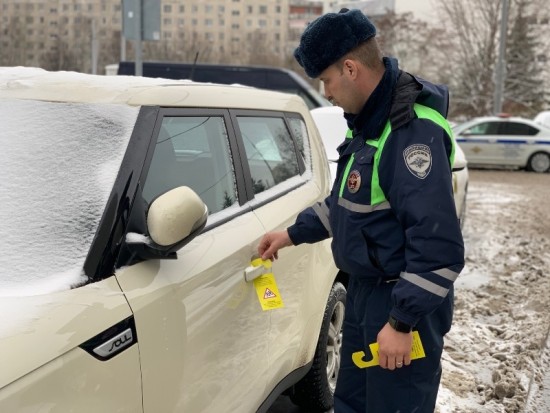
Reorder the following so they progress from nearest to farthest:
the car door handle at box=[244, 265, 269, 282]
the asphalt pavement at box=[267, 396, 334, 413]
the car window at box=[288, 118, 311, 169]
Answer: the car door handle at box=[244, 265, 269, 282], the car window at box=[288, 118, 311, 169], the asphalt pavement at box=[267, 396, 334, 413]

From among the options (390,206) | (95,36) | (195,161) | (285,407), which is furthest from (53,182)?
(95,36)

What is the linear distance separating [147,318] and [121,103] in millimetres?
734

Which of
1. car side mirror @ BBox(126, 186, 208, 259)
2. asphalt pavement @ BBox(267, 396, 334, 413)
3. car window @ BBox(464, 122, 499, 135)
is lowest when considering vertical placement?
asphalt pavement @ BBox(267, 396, 334, 413)

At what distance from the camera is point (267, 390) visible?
8.63 feet

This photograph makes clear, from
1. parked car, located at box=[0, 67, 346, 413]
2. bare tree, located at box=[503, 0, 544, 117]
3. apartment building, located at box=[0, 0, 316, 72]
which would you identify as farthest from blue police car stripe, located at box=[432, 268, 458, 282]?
bare tree, located at box=[503, 0, 544, 117]

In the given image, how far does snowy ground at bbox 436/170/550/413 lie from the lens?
3.86 meters

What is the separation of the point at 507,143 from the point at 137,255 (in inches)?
690

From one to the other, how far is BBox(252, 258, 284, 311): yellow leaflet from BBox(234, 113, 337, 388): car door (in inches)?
4.1

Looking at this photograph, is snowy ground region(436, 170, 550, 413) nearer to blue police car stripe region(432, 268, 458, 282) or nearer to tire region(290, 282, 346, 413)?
tire region(290, 282, 346, 413)

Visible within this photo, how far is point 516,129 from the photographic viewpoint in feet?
59.3

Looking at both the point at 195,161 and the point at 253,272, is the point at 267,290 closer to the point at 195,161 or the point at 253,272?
the point at 253,272

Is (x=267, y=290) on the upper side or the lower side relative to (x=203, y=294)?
lower

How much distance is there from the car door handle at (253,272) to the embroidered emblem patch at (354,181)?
51 centimetres

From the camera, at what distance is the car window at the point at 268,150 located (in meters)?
2.90
